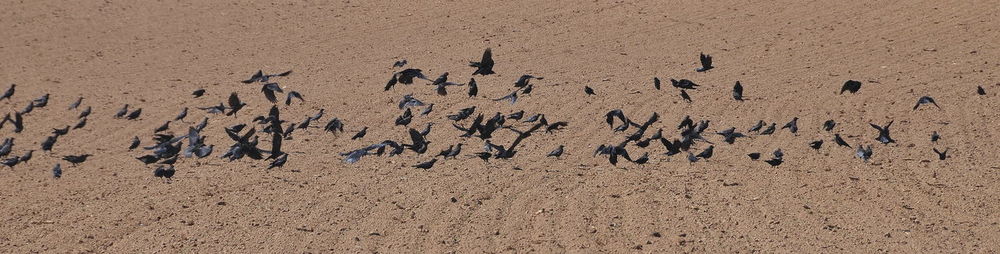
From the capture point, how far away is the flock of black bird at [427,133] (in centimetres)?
901

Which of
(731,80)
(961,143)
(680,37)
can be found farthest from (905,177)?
(680,37)

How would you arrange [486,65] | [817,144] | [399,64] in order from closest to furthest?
[817,144] < [486,65] < [399,64]

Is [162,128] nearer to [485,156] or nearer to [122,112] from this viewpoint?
[122,112]

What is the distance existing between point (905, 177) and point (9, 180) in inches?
248

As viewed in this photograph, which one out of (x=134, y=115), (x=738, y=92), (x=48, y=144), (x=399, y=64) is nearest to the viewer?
(x=48, y=144)

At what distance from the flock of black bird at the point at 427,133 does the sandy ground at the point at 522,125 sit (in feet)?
0.29

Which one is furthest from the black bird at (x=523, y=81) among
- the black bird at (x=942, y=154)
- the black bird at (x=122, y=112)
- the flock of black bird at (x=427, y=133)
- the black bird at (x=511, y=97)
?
the black bird at (x=942, y=154)

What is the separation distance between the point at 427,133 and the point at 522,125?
35.3 inches

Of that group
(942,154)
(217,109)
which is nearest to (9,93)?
(217,109)

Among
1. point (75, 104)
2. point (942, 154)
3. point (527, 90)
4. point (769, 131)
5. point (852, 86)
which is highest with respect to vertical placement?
point (942, 154)

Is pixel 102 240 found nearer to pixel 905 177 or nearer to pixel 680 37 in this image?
pixel 905 177

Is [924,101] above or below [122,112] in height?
below

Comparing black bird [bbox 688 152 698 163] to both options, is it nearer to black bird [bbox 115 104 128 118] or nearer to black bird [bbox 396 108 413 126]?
black bird [bbox 396 108 413 126]

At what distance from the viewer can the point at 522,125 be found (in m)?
10.2
